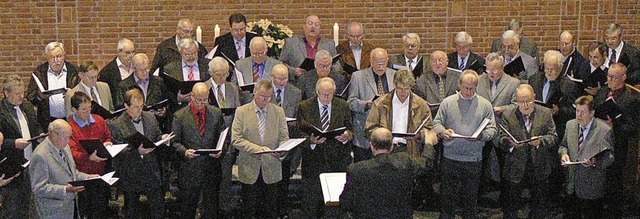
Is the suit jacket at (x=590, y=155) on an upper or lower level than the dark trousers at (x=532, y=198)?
upper

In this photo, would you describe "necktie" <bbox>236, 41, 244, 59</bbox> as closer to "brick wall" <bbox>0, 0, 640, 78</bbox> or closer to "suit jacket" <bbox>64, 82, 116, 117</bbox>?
"brick wall" <bbox>0, 0, 640, 78</bbox>

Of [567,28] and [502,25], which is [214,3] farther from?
[567,28]

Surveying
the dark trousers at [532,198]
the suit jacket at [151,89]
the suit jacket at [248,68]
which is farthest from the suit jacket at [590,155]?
the suit jacket at [151,89]

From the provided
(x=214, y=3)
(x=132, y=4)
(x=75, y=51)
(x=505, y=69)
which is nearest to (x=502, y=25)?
(x=505, y=69)

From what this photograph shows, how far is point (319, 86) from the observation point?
26.0 feet

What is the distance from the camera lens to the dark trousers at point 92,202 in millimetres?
7605

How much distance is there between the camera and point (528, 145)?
8117 mm

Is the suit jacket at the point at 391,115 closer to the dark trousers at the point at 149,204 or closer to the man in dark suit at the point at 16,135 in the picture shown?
the dark trousers at the point at 149,204

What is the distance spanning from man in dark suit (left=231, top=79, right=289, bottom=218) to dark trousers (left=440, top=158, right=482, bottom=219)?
1.42 metres

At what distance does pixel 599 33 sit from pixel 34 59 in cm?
655

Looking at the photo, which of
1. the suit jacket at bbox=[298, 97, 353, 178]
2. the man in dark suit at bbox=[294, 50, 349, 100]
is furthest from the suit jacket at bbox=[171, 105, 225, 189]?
the man in dark suit at bbox=[294, 50, 349, 100]

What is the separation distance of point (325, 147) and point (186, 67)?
1617 millimetres

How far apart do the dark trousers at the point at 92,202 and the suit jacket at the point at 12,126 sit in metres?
0.61

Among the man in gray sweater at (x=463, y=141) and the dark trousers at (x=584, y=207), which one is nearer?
the man in gray sweater at (x=463, y=141)
